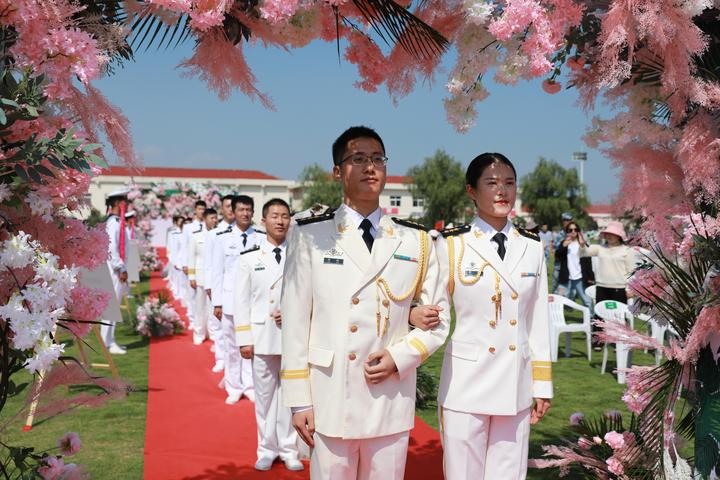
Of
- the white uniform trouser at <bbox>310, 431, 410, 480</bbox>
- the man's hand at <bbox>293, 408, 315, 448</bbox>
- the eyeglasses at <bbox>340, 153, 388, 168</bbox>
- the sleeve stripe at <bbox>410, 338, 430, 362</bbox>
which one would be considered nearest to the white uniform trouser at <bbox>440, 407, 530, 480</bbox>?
the white uniform trouser at <bbox>310, 431, 410, 480</bbox>

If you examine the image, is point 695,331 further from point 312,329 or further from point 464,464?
point 312,329

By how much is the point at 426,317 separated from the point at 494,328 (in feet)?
2.20

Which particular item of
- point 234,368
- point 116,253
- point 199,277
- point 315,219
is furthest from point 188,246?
point 315,219

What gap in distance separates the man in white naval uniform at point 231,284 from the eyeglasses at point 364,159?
13.8 feet

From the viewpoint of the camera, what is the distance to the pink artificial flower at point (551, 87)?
11.0 feet

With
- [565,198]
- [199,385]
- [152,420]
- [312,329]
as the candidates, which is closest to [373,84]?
[312,329]

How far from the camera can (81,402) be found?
8.86 feet

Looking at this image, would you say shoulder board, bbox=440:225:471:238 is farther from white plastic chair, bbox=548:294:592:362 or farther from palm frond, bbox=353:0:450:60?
white plastic chair, bbox=548:294:592:362

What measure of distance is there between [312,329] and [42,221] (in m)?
1.12

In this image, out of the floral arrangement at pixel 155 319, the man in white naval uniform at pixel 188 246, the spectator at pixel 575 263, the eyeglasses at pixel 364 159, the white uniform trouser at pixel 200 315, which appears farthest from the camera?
the spectator at pixel 575 263

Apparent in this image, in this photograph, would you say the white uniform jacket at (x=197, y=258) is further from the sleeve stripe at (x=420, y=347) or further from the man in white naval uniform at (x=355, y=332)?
the sleeve stripe at (x=420, y=347)

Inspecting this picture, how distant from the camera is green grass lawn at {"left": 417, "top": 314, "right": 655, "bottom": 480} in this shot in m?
5.53

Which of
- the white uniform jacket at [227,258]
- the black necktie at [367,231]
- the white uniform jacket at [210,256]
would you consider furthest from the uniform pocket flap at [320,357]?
the white uniform jacket at [210,256]

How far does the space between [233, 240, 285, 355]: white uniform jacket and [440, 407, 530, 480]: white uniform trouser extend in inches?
83.0
